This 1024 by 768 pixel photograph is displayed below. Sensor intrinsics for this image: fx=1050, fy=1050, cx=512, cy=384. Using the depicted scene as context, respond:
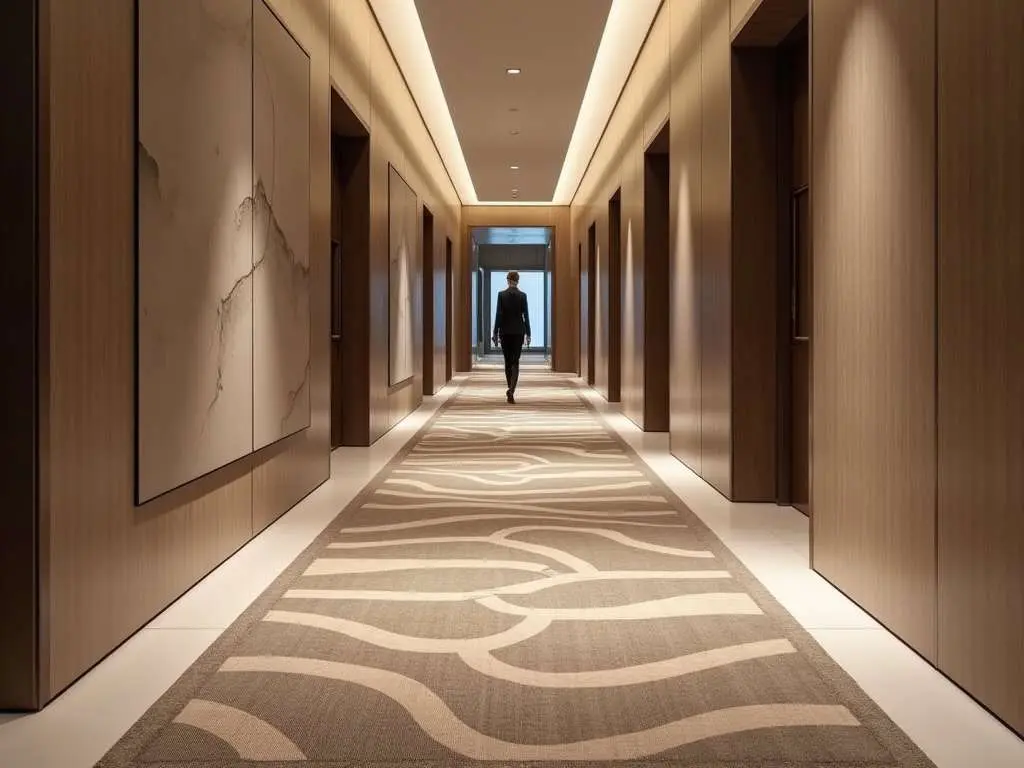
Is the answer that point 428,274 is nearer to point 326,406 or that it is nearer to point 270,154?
point 326,406

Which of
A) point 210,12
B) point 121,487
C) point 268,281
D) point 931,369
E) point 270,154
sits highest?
point 210,12

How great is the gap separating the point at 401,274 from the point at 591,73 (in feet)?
8.75

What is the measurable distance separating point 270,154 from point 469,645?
269 cm

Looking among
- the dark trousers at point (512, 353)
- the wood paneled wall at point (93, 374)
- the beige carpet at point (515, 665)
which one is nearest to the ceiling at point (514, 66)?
the dark trousers at point (512, 353)

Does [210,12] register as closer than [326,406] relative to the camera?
Yes

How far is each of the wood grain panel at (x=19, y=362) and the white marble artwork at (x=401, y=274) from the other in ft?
22.1

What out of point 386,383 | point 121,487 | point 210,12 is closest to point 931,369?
point 121,487

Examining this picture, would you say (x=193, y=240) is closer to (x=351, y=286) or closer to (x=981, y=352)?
(x=981, y=352)

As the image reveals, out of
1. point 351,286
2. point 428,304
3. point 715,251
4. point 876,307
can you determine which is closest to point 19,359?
point 876,307

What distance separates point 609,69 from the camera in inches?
399

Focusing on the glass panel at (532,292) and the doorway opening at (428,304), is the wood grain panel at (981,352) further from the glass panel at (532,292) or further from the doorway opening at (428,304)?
the glass panel at (532,292)

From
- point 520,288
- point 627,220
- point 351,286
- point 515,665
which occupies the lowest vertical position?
point 515,665

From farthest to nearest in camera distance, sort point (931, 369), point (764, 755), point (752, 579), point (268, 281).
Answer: point (268, 281)
point (752, 579)
point (931, 369)
point (764, 755)

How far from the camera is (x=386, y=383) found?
8.98m
